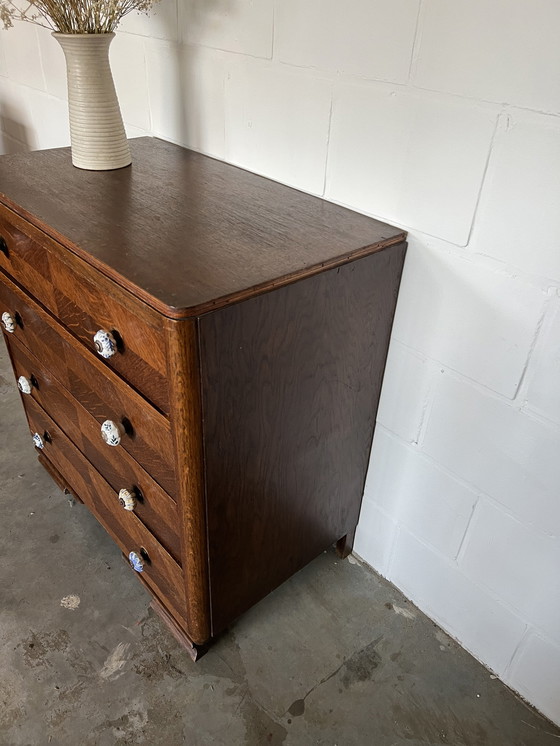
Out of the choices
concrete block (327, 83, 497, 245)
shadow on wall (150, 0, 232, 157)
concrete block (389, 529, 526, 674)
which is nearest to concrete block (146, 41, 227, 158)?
shadow on wall (150, 0, 232, 157)

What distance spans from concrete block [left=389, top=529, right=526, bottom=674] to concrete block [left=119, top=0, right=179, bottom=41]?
1.25m

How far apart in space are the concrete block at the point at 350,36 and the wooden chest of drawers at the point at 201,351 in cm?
24

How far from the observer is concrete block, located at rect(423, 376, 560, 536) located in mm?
935

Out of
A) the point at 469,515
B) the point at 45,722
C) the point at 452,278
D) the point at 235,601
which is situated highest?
the point at 452,278

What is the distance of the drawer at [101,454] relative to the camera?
99 centimetres

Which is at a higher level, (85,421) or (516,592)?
(85,421)

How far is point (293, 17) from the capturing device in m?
0.99

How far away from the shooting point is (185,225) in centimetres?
93

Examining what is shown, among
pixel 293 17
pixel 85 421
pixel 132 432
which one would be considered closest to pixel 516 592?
pixel 132 432

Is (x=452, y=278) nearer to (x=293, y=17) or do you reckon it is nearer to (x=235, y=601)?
(x=293, y=17)

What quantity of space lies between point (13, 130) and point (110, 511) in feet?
5.41

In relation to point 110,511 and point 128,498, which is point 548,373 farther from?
point 110,511

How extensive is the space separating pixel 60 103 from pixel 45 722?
1.71 meters

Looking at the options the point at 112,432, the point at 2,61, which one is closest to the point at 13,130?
the point at 2,61
